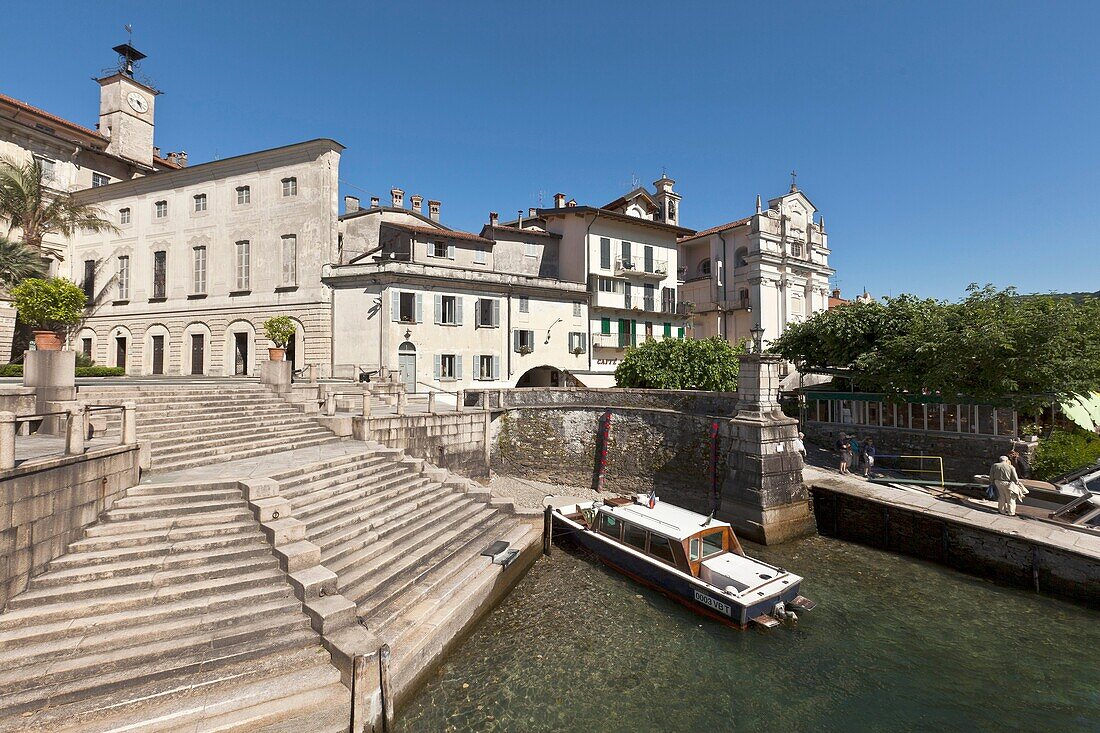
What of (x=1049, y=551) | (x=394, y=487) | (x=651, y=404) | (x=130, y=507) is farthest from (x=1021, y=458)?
(x=130, y=507)

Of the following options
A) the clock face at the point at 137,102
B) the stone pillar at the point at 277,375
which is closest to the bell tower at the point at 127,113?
the clock face at the point at 137,102

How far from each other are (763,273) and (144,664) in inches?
1550

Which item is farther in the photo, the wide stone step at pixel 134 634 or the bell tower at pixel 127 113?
the bell tower at pixel 127 113

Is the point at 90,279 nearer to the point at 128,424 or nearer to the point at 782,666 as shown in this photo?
the point at 128,424

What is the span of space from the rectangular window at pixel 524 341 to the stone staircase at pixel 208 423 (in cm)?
1596

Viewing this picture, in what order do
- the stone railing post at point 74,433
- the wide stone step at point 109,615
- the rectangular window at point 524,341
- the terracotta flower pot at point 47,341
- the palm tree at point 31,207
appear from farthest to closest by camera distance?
the rectangular window at point 524,341 → the palm tree at point 31,207 → the terracotta flower pot at point 47,341 → the stone railing post at point 74,433 → the wide stone step at point 109,615

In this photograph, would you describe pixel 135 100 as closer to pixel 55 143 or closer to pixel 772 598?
pixel 55 143

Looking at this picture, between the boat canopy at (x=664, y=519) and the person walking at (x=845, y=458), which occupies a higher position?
the person walking at (x=845, y=458)

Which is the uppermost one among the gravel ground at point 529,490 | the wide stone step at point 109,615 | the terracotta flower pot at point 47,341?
the terracotta flower pot at point 47,341

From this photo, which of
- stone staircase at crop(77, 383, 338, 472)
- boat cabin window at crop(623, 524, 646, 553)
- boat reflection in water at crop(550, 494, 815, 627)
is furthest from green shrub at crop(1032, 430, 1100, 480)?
stone staircase at crop(77, 383, 338, 472)

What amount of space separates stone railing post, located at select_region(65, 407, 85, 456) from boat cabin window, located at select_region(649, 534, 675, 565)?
1250 cm

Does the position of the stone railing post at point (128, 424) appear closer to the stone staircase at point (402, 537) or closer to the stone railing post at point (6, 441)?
the stone railing post at point (6, 441)

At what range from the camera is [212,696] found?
6.65 metres

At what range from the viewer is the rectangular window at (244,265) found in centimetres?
2947
